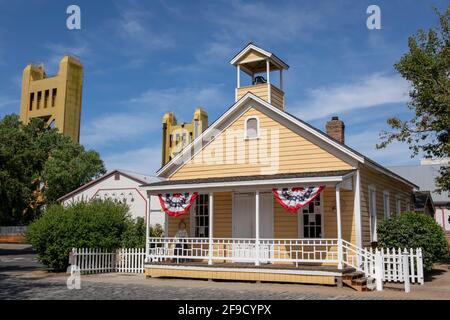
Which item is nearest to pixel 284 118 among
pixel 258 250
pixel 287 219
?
pixel 287 219

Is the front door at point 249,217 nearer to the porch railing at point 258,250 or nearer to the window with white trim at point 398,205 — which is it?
the porch railing at point 258,250

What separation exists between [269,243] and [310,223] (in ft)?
5.62

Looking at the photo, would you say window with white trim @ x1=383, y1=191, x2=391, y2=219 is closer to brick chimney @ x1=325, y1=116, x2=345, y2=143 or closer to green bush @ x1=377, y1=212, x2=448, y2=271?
green bush @ x1=377, y1=212, x2=448, y2=271

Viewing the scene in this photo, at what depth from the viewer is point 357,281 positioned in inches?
578

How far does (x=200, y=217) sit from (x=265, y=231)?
10.3ft

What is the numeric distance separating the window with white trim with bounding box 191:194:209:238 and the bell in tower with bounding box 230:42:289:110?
15.1ft

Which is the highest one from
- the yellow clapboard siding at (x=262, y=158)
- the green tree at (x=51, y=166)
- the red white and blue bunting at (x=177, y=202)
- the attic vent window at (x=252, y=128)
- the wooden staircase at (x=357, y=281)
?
the green tree at (x=51, y=166)

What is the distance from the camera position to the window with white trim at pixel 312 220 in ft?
58.5

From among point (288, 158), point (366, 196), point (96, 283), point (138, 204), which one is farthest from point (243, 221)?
point (138, 204)

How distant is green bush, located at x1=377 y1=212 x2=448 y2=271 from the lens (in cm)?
1759

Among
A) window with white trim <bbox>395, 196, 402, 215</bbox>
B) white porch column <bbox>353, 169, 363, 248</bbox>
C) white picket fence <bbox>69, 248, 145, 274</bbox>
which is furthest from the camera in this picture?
window with white trim <bbox>395, 196, 402, 215</bbox>

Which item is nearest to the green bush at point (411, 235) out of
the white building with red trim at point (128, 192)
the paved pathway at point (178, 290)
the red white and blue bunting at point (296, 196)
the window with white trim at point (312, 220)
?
the paved pathway at point (178, 290)

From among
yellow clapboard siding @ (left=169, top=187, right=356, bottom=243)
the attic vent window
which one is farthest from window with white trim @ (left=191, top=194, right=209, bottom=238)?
the attic vent window
